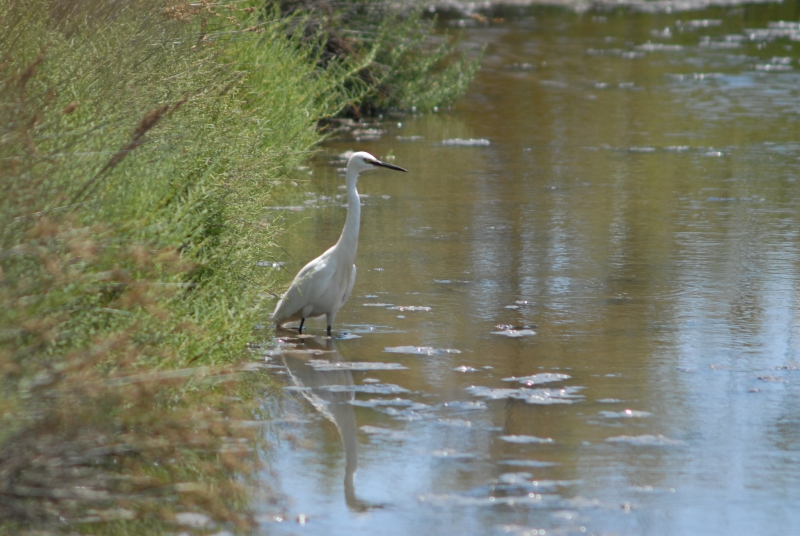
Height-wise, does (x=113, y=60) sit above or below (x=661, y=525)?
above

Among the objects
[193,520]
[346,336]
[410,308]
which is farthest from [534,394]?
[193,520]

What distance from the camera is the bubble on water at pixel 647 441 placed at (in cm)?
406

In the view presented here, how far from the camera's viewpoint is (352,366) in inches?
194

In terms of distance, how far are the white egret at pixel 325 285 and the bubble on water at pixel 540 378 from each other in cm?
111

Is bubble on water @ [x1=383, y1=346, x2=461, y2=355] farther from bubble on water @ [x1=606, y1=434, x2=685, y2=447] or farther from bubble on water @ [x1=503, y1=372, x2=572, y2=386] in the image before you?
bubble on water @ [x1=606, y1=434, x2=685, y2=447]

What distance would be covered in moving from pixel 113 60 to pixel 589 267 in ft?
10.4

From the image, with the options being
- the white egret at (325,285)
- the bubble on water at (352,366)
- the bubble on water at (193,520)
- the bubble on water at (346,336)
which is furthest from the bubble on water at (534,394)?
the bubble on water at (193,520)

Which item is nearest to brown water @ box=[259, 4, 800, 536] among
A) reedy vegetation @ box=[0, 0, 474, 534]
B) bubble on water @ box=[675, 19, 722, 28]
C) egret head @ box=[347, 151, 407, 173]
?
reedy vegetation @ box=[0, 0, 474, 534]

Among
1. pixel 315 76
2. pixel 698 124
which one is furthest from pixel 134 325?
pixel 698 124

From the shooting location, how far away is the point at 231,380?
443 cm

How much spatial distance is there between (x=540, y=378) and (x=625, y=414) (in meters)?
0.49

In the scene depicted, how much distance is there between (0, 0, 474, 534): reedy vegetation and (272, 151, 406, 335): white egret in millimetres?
190

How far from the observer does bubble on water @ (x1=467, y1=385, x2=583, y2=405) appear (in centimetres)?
447

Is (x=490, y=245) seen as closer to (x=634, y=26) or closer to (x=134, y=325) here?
(x=134, y=325)
